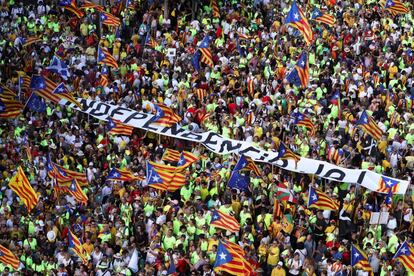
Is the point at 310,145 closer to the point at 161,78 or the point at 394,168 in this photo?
the point at 394,168

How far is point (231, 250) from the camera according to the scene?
3028cm

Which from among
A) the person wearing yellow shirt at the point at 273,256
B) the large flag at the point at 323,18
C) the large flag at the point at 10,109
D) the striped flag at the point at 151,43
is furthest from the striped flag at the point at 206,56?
the person wearing yellow shirt at the point at 273,256

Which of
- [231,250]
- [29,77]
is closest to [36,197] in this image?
[231,250]

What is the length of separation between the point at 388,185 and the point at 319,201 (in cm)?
208

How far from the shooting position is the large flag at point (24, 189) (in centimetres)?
3306

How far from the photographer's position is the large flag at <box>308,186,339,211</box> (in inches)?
1289

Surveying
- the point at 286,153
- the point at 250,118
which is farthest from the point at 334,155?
the point at 250,118

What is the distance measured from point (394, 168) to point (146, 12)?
45.9 ft

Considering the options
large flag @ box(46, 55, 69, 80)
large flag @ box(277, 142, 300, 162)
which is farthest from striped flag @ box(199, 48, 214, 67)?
large flag @ box(277, 142, 300, 162)

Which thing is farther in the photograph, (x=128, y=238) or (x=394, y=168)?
(x=394, y=168)

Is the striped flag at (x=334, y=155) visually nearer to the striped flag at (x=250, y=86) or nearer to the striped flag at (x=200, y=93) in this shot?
the striped flag at (x=250, y=86)

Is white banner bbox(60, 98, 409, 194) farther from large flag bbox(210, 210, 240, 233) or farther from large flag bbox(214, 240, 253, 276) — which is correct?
large flag bbox(214, 240, 253, 276)

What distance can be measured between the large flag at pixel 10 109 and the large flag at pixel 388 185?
11.3m

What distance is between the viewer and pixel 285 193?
33.9 meters
